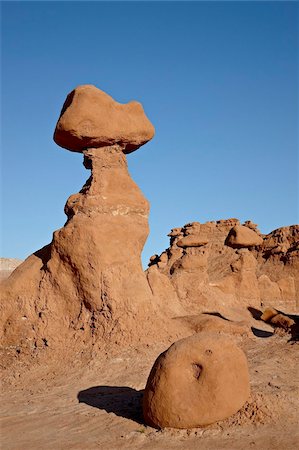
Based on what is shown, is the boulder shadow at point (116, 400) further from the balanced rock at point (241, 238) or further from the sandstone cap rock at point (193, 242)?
the balanced rock at point (241, 238)

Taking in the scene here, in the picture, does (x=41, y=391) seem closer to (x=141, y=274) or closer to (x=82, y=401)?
(x=82, y=401)

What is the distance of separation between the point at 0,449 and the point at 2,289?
168 inches

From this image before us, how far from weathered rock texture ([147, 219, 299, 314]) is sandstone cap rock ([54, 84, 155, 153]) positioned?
3.35 metres

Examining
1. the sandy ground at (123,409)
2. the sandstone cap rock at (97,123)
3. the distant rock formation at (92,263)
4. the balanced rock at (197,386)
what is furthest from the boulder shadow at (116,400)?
the sandstone cap rock at (97,123)

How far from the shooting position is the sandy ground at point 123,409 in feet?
16.3

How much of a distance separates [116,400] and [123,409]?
0.43 metres

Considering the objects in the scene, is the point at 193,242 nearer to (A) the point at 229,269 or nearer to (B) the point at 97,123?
(A) the point at 229,269

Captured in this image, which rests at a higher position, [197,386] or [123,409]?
[197,386]

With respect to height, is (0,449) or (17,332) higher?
(17,332)

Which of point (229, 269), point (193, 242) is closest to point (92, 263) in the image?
point (193, 242)

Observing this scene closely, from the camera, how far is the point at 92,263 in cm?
877

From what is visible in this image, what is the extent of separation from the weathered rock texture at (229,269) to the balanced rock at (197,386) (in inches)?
223

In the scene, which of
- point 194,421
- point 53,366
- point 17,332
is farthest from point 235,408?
point 17,332

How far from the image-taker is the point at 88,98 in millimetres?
9328
